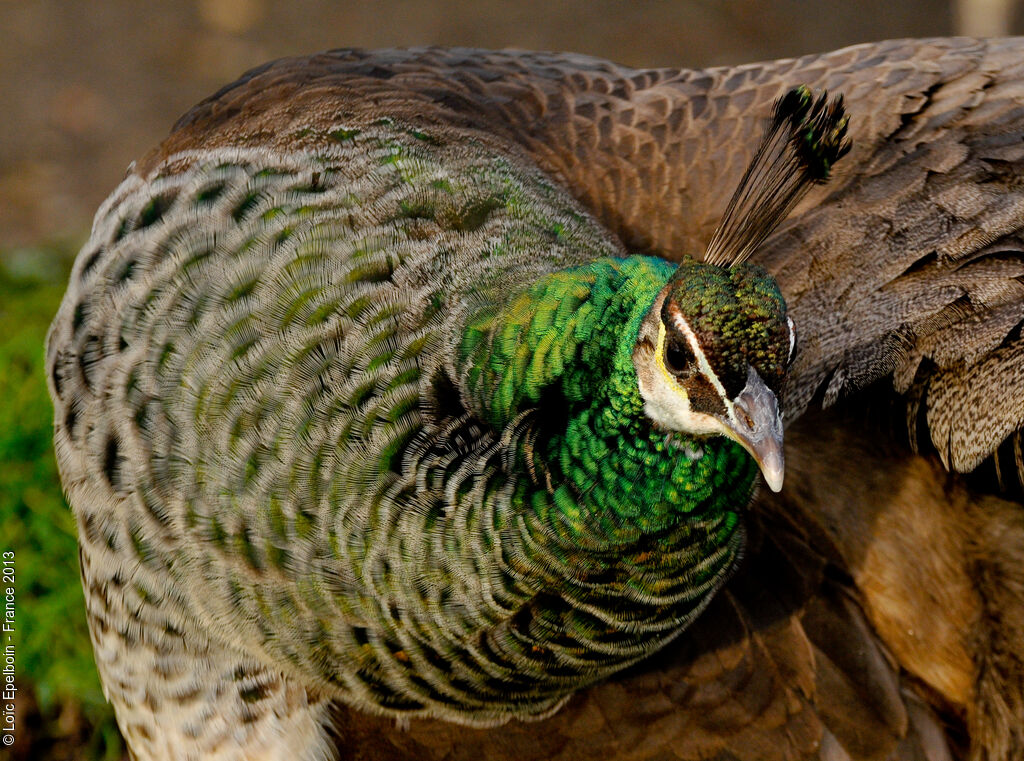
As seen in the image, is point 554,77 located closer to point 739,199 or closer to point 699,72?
point 699,72

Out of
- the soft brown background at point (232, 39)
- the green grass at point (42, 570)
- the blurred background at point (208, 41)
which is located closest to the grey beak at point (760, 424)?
the green grass at point (42, 570)

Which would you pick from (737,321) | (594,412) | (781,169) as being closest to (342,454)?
(594,412)

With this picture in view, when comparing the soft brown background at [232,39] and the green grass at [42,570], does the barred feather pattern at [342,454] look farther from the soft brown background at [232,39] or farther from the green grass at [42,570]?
the soft brown background at [232,39]

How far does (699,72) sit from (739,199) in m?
1.20

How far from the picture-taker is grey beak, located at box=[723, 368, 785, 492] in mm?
1648

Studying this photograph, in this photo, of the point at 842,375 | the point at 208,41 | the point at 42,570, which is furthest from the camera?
the point at 208,41

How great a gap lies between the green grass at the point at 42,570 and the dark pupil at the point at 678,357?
2.31 metres

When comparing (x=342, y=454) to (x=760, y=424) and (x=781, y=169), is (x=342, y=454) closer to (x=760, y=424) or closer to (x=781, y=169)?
(x=760, y=424)

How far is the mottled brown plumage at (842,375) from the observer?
93.2 inches

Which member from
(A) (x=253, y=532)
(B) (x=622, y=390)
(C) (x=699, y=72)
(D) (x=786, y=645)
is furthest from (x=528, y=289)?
(C) (x=699, y=72)

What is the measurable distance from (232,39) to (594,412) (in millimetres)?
4840

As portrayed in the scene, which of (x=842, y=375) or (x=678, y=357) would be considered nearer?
(x=678, y=357)

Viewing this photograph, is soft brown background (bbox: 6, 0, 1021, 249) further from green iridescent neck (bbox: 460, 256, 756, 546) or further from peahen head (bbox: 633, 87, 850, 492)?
peahen head (bbox: 633, 87, 850, 492)

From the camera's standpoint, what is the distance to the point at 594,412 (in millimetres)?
1847
